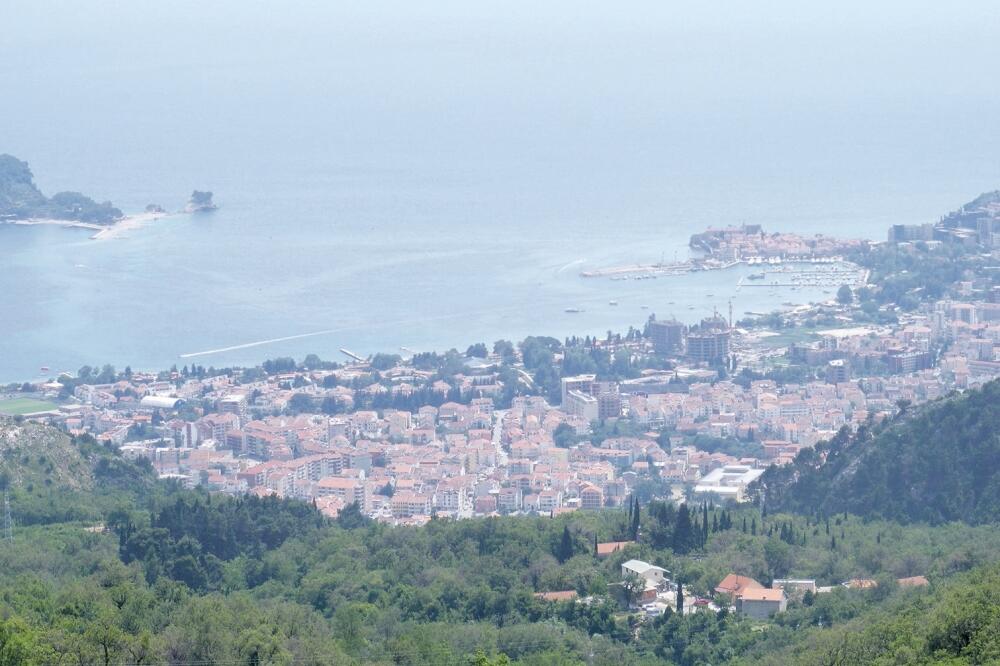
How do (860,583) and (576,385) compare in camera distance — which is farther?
(576,385)

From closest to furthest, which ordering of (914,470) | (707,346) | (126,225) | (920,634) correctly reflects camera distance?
(920,634)
(914,470)
(707,346)
(126,225)

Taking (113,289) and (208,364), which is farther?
(113,289)

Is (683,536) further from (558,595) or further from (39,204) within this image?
(39,204)

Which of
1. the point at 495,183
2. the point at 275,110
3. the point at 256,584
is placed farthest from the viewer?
the point at 275,110

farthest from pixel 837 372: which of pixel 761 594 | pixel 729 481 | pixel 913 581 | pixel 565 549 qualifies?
pixel 761 594

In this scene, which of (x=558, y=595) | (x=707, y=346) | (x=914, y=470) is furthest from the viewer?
(x=707, y=346)

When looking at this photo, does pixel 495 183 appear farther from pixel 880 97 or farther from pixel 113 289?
pixel 880 97

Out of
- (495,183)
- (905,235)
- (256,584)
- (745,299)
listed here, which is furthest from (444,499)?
(495,183)
